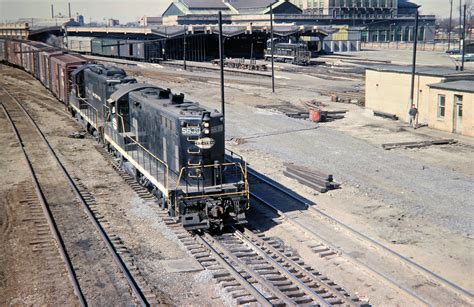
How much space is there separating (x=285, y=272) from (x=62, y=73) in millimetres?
27242

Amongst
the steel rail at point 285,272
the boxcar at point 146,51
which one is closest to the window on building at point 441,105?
the steel rail at point 285,272

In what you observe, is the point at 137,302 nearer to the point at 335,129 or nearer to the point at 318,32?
the point at 335,129

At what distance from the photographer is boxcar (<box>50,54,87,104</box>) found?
3406 centimetres

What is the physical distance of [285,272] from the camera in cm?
1275

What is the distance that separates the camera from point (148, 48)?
80625 millimetres

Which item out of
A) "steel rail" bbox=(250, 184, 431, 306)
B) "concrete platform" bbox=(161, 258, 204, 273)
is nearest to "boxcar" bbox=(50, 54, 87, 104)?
"steel rail" bbox=(250, 184, 431, 306)

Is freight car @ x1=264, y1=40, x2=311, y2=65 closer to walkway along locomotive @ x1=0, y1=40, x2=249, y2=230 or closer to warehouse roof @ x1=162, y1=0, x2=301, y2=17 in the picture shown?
walkway along locomotive @ x1=0, y1=40, x2=249, y2=230

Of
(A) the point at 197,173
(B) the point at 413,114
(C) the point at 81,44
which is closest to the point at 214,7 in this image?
(C) the point at 81,44

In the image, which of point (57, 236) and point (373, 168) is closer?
point (57, 236)

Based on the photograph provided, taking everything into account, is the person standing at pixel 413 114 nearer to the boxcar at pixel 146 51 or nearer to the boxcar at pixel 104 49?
the boxcar at pixel 146 51

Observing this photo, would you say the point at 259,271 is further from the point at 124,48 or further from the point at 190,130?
the point at 124,48

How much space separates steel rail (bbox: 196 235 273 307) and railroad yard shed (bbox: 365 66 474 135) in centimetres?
1973

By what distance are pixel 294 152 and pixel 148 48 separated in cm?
5909

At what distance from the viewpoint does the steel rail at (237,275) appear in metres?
11.4
